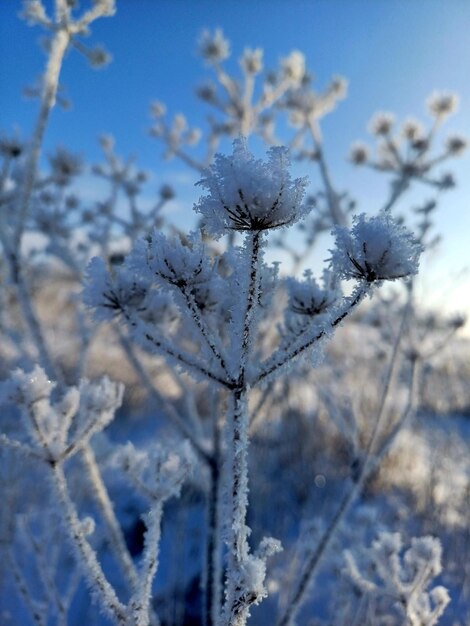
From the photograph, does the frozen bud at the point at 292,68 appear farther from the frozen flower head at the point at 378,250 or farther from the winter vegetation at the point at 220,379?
the frozen flower head at the point at 378,250

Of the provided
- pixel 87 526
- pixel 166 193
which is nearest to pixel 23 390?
pixel 87 526

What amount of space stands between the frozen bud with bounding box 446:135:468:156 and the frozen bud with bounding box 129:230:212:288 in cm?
330

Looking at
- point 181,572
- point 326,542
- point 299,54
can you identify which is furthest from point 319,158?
point 181,572

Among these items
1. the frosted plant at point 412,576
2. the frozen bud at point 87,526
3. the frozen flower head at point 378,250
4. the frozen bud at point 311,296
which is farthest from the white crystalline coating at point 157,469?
the frosted plant at point 412,576

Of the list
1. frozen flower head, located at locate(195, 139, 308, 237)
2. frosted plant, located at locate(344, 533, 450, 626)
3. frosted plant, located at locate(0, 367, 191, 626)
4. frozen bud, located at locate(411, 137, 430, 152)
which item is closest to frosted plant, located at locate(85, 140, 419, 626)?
frozen flower head, located at locate(195, 139, 308, 237)

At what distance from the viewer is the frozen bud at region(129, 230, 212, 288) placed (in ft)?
2.86

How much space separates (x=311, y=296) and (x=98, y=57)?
5.92ft

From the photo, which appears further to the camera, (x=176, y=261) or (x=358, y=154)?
(x=358, y=154)

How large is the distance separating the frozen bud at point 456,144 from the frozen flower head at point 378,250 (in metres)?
3.15

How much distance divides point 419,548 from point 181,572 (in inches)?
118

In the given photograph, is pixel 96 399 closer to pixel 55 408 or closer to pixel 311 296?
pixel 55 408

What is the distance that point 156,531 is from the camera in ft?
3.70

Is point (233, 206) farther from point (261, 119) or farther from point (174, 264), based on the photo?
point (261, 119)

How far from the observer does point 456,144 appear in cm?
357
